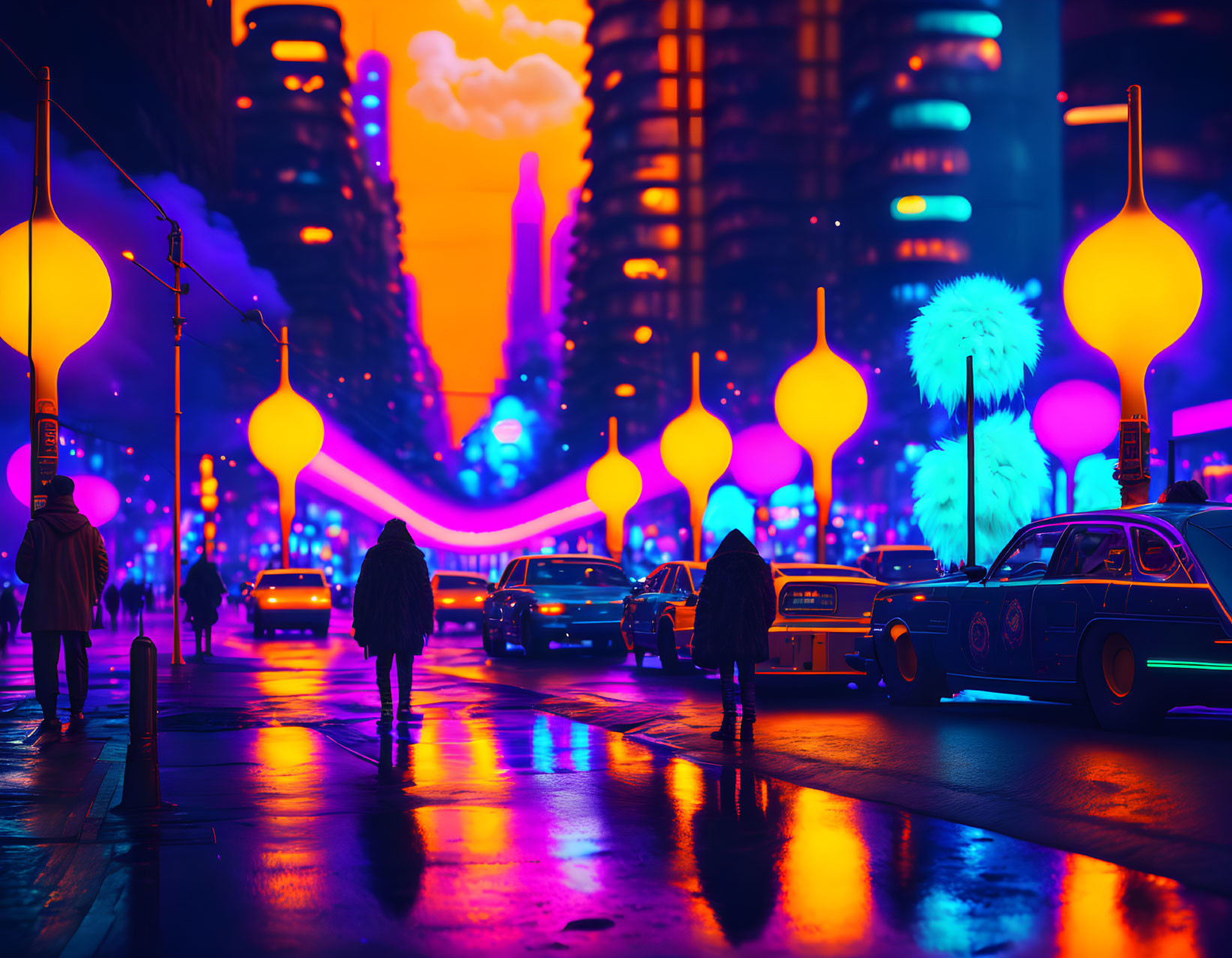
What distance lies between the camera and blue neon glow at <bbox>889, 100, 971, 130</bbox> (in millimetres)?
122250

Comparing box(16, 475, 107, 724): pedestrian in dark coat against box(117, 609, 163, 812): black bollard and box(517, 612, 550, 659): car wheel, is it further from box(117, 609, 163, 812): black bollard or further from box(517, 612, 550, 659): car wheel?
box(517, 612, 550, 659): car wheel

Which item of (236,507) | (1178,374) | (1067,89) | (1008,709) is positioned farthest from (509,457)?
(1008,709)

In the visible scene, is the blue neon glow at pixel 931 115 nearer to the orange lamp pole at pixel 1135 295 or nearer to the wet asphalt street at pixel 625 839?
the orange lamp pole at pixel 1135 295

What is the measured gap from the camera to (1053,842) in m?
7.73

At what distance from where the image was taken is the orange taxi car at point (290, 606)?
38.3m

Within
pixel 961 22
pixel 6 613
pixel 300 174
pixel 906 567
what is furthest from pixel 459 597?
pixel 300 174

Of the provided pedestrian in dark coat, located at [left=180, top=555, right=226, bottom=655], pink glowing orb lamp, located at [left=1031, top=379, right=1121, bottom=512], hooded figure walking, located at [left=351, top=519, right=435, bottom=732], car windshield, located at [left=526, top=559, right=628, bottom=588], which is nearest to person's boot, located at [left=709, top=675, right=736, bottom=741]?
hooded figure walking, located at [left=351, top=519, right=435, bottom=732]

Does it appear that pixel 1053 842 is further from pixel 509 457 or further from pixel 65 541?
pixel 509 457

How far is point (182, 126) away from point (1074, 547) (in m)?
107

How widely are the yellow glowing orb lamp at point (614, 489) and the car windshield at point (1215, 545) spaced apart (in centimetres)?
4790

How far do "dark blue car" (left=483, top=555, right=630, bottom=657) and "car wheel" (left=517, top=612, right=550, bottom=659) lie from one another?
0.01m

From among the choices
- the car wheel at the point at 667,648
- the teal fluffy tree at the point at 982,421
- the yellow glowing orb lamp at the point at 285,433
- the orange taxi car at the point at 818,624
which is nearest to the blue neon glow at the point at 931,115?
the teal fluffy tree at the point at 982,421

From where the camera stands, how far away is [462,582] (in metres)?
44.8

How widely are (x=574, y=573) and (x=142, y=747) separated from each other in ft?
60.9
